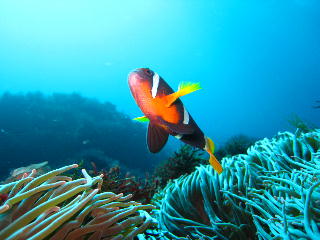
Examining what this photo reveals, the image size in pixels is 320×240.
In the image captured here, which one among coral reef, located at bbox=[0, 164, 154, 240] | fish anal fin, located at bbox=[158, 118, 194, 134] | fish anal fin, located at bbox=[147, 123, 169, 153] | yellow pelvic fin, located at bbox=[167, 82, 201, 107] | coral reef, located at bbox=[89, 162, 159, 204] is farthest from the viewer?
coral reef, located at bbox=[89, 162, 159, 204]

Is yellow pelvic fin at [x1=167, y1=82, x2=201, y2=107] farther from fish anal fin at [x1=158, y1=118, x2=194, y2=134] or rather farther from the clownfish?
fish anal fin at [x1=158, y1=118, x2=194, y2=134]

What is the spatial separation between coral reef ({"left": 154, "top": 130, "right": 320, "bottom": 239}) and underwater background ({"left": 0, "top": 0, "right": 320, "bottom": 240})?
13mm

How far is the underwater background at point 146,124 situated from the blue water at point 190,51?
0.61 metres

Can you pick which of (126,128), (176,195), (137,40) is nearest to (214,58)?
(137,40)

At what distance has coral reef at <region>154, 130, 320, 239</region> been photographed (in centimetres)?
130

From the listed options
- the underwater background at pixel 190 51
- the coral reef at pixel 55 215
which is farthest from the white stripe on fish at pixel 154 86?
the underwater background at pixel 190 51

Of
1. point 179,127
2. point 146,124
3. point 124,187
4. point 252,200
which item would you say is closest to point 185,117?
point 179,127

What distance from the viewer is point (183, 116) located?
1.31 meters

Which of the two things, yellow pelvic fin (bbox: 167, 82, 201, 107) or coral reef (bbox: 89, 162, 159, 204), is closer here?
yellow pelvic fin (bbox: 167, 82, 201, 107)

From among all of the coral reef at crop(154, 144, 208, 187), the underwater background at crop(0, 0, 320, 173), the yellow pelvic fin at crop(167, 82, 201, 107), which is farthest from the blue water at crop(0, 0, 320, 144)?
the yellow pelvic fin at crop(167, 82, 201, 107)

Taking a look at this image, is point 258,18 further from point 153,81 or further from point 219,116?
point 153,81

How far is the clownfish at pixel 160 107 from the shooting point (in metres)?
1.17

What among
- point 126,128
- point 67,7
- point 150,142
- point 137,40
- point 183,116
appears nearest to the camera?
point 183,116

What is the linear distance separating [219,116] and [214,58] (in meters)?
37.5
